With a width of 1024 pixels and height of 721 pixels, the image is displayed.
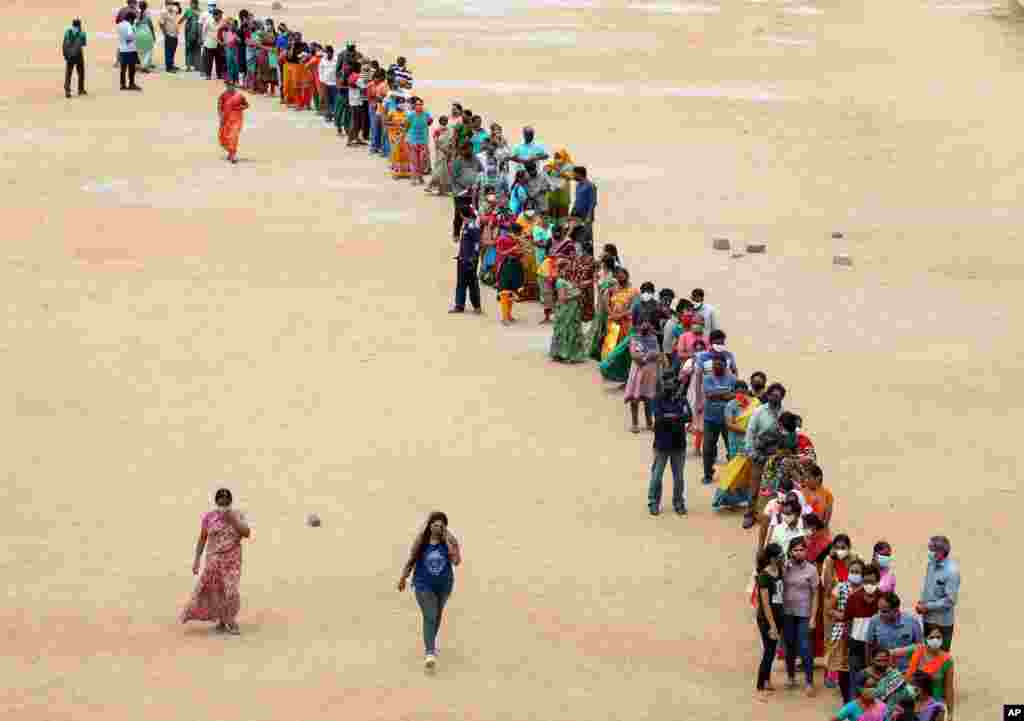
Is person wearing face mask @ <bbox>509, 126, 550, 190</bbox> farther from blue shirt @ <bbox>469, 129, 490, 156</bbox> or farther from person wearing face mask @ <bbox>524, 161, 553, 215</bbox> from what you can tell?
blue shirt @ <bbox>469, 129, 490, 156</bbox>

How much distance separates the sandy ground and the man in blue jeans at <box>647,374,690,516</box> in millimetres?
363

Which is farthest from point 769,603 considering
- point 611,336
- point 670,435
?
point 611,336

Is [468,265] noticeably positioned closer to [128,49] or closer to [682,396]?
[682,396]

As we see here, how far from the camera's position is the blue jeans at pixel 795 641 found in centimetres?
1424

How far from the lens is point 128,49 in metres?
38.0

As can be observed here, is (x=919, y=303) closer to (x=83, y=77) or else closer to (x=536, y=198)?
(x=536, y=198)

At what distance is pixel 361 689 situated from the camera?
14.0m

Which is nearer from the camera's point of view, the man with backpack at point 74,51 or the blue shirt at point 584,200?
the blue shirt at point 584,200

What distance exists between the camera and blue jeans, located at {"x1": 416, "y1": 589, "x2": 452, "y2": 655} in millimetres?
14250

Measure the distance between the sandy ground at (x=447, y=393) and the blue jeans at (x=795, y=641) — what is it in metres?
0.26

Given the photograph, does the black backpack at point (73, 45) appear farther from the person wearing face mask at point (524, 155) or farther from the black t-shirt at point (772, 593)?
the black t-shirt at point (772, 593)

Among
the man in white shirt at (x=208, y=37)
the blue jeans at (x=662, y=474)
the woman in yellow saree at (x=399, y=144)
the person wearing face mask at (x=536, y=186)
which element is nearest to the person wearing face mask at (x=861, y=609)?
the blue jeans at (x=662, y=474)

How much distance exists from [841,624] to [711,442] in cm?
458

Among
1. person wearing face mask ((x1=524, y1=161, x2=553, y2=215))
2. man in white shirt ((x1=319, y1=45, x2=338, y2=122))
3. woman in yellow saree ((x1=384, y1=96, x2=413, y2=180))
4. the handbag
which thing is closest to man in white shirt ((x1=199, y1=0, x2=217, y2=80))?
man in white shirt ((x1=319, y1=45, x2=338, y2=122))
